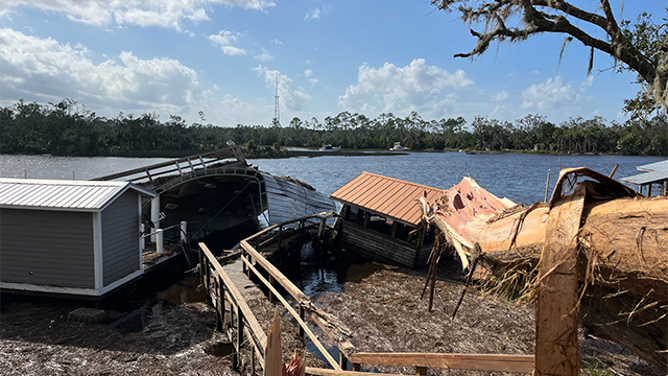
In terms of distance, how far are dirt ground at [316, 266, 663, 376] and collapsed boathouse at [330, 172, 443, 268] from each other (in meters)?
2.23

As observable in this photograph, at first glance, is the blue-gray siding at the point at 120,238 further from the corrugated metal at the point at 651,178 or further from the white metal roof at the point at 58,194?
the corrugated metal at the point at 651,178

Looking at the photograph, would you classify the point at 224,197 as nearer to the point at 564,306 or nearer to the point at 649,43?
the point at 649,43

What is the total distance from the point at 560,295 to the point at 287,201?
18.1 meters

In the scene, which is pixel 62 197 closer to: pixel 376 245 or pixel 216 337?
pixel 216 337

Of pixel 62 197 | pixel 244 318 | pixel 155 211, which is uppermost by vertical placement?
pixel 62 197

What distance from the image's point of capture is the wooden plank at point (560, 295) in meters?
1.86

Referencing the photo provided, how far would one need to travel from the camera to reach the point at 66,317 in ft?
35.3

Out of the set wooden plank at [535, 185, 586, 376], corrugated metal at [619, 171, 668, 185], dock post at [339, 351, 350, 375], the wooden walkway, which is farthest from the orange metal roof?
wooden plank at [535, 185, 586, 376]

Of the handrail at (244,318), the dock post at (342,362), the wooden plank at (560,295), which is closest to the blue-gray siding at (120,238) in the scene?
the handrail at (244,318)

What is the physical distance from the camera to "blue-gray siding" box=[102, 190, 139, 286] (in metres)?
11.5

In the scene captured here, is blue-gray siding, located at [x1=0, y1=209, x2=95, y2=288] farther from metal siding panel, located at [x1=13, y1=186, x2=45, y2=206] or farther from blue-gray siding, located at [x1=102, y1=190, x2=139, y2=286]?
blue-gray siding, located at [x1=102, y1=190, x2=139, y2=286]

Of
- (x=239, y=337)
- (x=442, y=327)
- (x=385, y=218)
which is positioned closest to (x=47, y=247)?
(x=239, y=337)

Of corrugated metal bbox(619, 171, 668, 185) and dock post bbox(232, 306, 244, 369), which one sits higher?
corrugated metal bbox(619, 171, 668, 185)

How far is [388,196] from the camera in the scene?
700 inches
